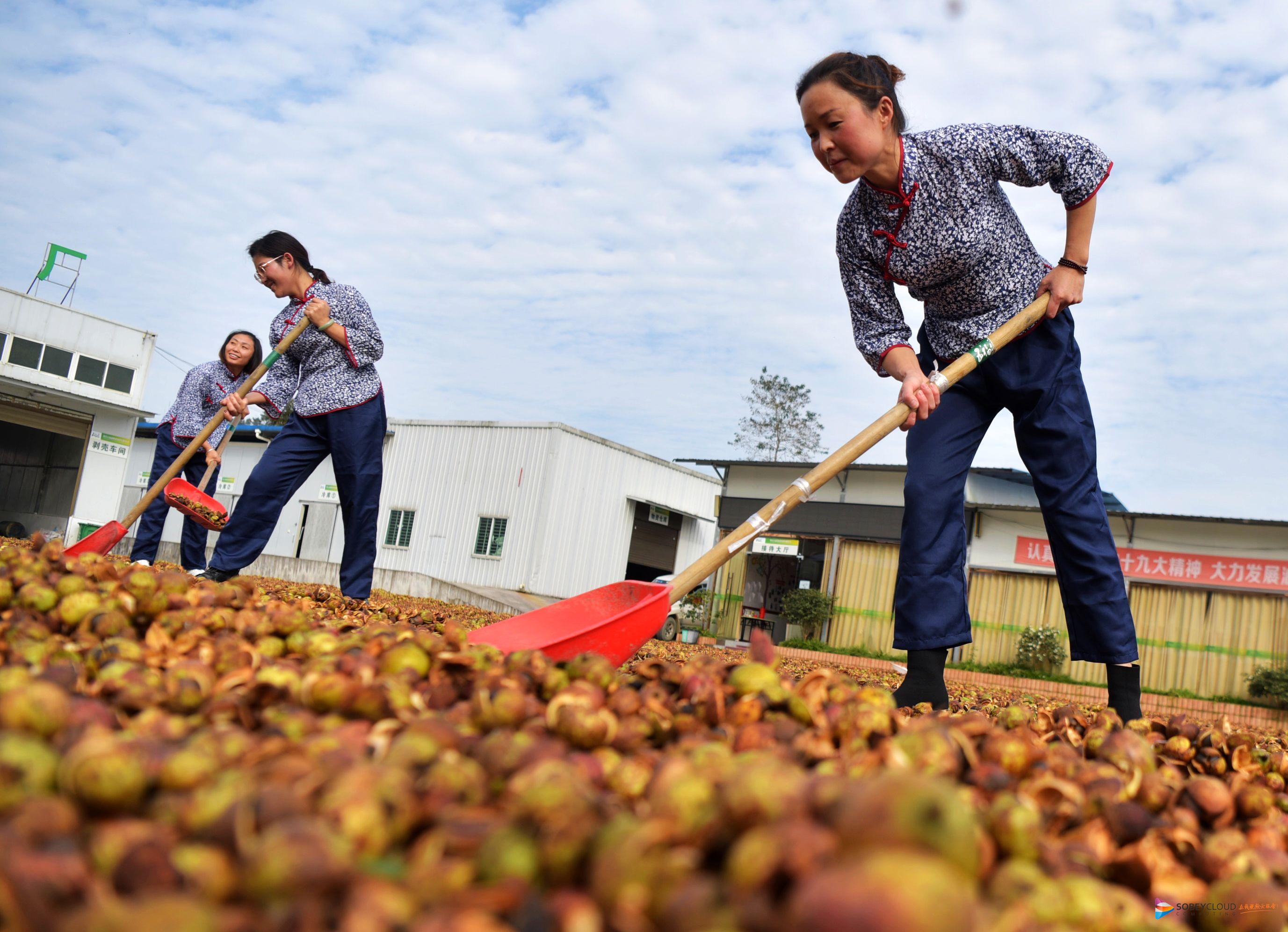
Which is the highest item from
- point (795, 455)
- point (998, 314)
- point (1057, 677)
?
point (795, 455)

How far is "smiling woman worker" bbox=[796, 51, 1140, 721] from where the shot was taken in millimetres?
3164

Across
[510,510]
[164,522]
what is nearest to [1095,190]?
[164,522]

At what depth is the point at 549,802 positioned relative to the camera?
1.03 m

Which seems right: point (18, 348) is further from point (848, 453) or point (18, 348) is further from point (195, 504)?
point (848, 453)

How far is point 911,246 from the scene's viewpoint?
339cm

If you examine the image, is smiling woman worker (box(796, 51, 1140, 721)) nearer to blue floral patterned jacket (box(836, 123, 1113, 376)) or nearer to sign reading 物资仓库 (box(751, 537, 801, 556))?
blue floral patterned jacket (box(836, 123, 1113, 376))

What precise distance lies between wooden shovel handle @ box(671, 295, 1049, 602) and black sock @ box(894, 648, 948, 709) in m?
0.66

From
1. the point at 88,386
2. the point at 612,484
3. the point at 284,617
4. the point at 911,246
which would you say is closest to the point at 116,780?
the point at 284,617

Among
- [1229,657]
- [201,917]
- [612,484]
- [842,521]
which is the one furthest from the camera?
[612,484]

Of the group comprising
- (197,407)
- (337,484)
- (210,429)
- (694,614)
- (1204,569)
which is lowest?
(694,614)

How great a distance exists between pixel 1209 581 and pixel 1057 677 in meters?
3.45

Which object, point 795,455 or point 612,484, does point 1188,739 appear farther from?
point 795,455

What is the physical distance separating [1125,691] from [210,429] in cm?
548

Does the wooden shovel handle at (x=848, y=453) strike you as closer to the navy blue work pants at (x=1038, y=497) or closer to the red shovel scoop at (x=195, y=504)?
the navy blue work pants at (x=1038, y=497)
